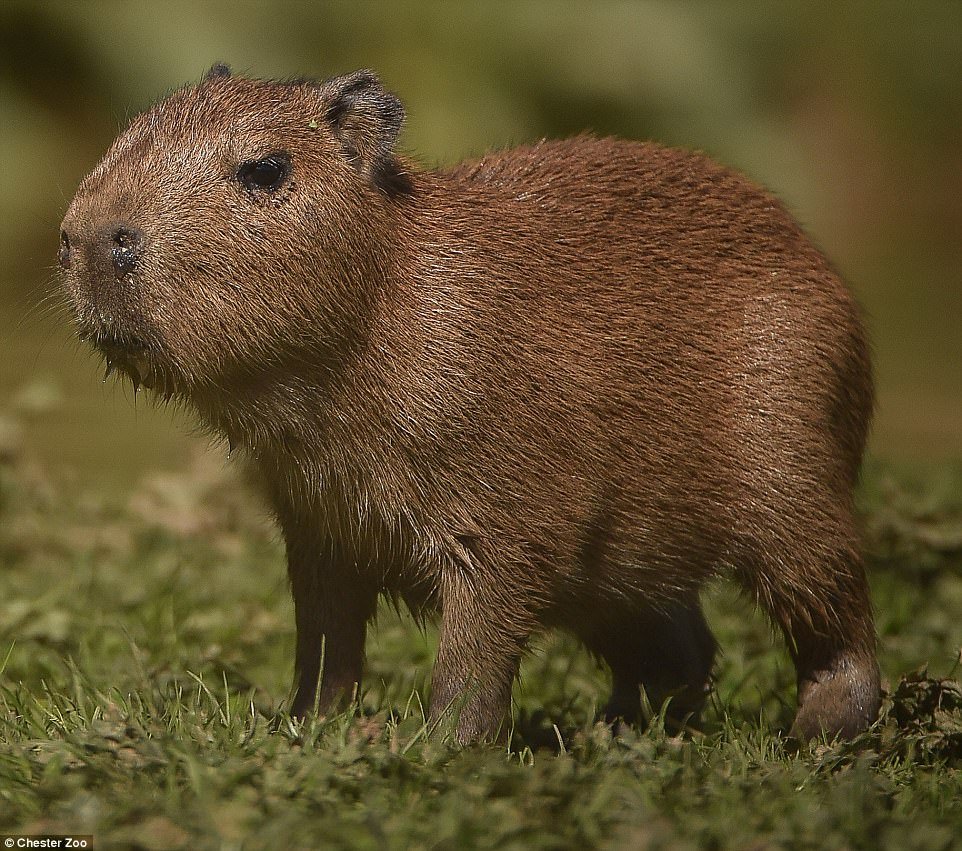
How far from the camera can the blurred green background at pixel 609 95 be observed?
10.8 metres

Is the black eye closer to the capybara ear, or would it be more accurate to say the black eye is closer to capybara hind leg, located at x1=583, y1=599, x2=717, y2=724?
the capybara ear

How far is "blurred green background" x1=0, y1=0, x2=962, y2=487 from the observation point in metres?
10.8

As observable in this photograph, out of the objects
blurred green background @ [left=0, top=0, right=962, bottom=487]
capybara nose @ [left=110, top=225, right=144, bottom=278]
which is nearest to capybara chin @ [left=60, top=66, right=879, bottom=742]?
capybara nose @ [left=110, top=225, right=144, bottom=278]

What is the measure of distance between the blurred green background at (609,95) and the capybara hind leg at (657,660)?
4.96 metres

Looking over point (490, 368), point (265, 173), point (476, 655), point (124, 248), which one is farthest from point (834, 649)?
point (124, 248)

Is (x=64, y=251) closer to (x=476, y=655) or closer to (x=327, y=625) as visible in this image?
(x=327, y=625)

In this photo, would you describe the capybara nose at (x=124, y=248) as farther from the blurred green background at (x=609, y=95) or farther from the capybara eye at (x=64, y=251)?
the blurred green background at (x=609, y=95)

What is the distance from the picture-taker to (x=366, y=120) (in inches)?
159

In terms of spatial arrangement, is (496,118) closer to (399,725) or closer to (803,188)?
(803,188)

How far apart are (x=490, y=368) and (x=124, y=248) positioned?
0.99 metres

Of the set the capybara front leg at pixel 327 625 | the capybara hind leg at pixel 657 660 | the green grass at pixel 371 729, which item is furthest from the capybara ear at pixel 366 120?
the capybara hind leg at pixel 657 660

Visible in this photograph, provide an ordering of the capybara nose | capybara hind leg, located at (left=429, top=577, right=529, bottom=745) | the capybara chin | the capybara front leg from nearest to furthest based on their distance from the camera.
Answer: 1. the capybara nose
2. the capybara chin
3. capybara hind leg, located at (left=429, top=577, right=529, bottom=745)
4. the capybara front leg

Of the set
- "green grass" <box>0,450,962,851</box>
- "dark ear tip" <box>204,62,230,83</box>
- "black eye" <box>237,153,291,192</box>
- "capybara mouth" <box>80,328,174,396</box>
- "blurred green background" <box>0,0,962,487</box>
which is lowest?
"green grass" <box>0,450,962,851</box>

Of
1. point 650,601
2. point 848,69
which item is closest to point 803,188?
point 848,69
